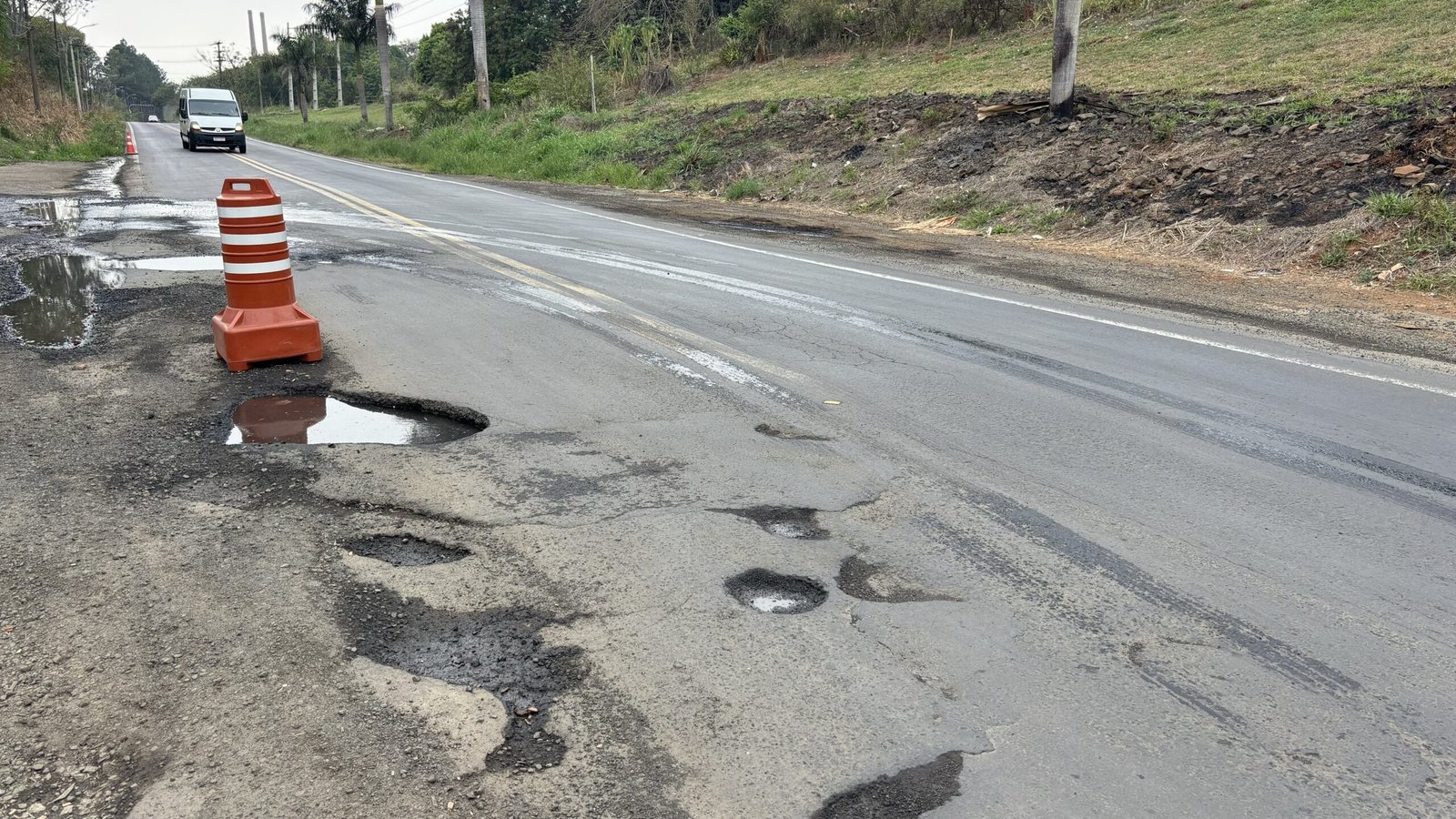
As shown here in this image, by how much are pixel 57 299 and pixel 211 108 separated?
29475mm

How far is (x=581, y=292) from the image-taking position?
9.08 meters

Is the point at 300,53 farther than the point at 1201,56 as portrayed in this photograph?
Yes

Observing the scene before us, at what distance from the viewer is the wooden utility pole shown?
16703 mm

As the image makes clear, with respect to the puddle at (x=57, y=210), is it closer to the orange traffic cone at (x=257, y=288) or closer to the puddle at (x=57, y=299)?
the puddle at (x=57, y=299)

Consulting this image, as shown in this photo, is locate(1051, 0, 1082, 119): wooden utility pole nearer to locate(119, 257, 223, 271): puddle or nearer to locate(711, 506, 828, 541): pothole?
locate(119, 257, 223, 271): puddle

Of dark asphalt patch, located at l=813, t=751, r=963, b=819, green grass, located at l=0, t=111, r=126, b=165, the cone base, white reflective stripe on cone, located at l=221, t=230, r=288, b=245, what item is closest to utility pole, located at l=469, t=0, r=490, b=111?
green grass, located at l=0, t=111, r=126, b=165

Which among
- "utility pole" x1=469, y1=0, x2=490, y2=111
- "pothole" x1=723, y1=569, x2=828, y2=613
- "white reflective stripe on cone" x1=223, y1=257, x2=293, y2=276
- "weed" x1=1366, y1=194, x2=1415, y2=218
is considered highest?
"utility pole" x1=469, y1=0, x2=490, y2=111

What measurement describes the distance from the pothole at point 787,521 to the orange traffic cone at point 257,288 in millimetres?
3527

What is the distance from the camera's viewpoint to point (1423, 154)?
1177 centimetres

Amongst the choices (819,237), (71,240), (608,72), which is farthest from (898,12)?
(71,240)

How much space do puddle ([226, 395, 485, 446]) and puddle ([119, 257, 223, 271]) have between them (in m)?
5.20

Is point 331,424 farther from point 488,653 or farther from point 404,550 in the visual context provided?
point 488,653

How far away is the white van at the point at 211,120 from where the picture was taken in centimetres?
3347

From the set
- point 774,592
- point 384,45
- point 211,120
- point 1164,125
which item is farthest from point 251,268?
point 384,45
